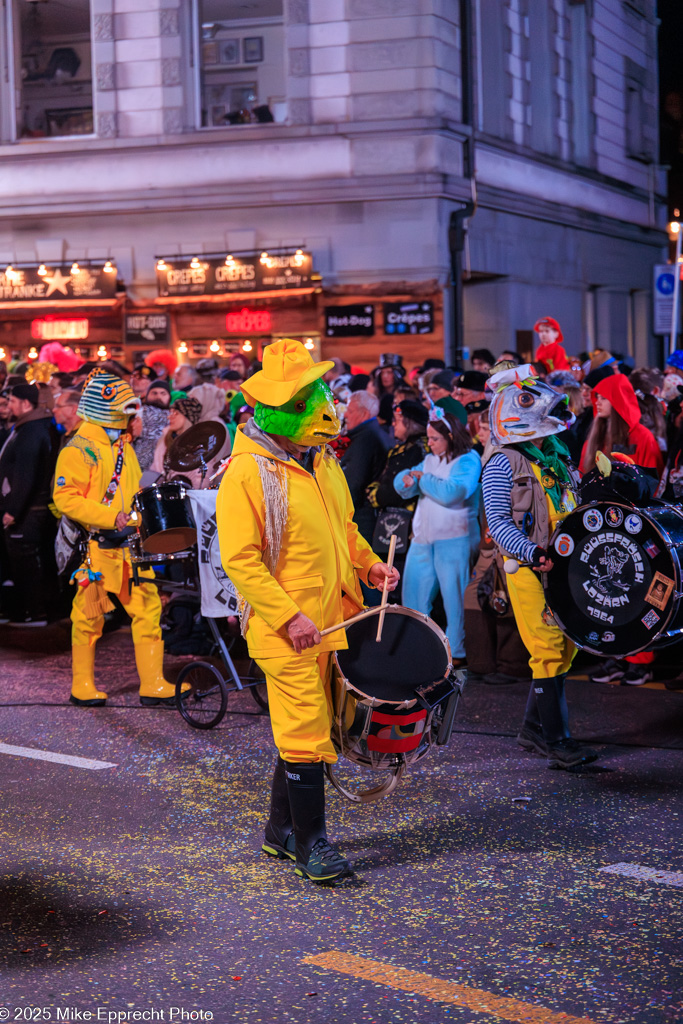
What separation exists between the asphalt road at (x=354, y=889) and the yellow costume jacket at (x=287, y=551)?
1.04 meters

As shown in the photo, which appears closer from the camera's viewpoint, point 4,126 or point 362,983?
point 362,983

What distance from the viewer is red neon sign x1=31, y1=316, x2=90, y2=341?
23.6m

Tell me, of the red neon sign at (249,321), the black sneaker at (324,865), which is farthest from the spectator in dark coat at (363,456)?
the red neon sign at (249,321)

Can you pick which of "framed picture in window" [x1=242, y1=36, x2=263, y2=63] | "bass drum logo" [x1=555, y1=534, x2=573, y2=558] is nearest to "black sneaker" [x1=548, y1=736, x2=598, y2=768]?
"bass drum logo" [x1=555, y1=534, x2=573, y2=558]

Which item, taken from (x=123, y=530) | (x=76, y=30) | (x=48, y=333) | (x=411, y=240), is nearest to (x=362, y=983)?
(x=123, y=530)

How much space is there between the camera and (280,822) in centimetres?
579

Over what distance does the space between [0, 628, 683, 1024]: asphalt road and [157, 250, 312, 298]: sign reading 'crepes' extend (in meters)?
14.9

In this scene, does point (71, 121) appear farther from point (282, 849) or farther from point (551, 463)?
point (282, 849)

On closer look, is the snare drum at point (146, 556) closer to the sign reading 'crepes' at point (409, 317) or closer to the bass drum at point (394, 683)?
the bass drum at point (394, 683)

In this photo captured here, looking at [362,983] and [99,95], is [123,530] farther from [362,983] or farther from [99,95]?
[99,95]

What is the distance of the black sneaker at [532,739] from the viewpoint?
23.7 ft

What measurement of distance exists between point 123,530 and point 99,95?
16.5 m

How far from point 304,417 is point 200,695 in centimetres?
323

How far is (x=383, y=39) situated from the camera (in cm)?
2173
